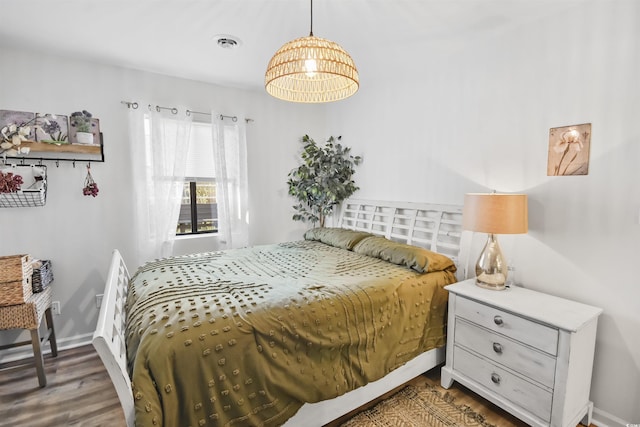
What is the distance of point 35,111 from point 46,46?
536 mm

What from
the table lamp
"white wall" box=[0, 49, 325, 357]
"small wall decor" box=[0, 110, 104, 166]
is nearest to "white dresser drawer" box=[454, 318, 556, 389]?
the table lamp

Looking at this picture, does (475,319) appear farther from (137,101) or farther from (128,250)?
(137,101)

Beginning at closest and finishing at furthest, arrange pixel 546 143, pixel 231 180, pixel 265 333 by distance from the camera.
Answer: pixel 265 333 < pixel 546 143 < pixel 231 180

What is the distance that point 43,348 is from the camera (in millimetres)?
2629

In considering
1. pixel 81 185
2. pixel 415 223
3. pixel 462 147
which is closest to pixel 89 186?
pixel 81 185

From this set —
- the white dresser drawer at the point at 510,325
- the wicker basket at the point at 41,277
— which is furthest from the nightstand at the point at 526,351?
the wicker basket at the point at 41,277

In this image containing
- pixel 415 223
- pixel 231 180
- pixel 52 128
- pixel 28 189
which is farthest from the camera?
pixel 231 180

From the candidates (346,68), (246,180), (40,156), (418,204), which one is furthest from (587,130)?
(40,156)

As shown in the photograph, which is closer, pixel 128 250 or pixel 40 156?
pixel 40 156

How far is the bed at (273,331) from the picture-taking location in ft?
4.10

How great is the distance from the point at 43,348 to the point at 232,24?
3082 millimetres

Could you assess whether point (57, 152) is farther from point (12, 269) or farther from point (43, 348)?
point (43, 348)

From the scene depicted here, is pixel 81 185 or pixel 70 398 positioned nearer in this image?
pixel 70 398

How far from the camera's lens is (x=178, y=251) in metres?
3.26
